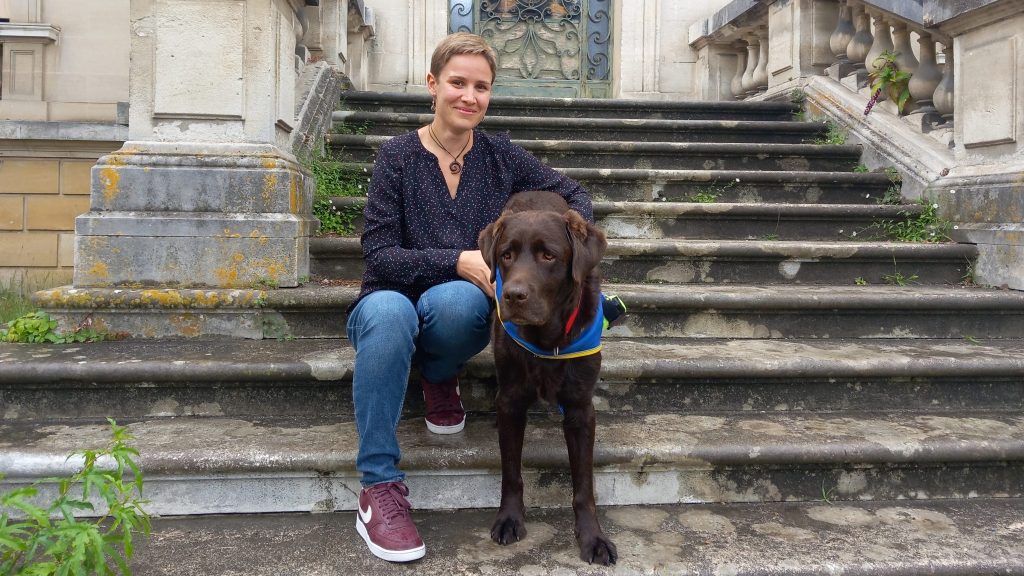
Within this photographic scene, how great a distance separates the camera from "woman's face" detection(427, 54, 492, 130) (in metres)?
2.35

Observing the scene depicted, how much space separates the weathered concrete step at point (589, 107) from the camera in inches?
205

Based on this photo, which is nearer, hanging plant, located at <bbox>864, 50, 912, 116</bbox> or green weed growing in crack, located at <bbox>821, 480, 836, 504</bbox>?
A: green weed growing in crack, located at <bbox>821, 480, 836, 504</bbox>

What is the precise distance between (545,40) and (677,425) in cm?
561

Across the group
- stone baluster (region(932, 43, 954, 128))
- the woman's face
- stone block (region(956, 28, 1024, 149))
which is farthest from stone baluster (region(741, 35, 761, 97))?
the woman's face

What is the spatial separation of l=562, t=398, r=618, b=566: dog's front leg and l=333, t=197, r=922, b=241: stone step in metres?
2.07

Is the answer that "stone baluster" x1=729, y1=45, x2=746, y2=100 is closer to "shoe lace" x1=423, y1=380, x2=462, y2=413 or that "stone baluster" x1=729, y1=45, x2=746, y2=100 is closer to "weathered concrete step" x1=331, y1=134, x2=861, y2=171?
"weathered concrete step" x1=331, y1=134, x2=861, y2=171

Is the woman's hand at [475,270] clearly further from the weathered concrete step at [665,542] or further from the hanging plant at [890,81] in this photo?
→ the hanging plant at [890,81]

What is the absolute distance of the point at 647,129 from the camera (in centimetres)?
501

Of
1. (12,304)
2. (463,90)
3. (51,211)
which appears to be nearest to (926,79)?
(463,90)

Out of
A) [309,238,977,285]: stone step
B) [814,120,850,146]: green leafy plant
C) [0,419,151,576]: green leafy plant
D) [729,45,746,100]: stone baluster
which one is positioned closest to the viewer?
[0,419,151,576]: green leafy plant

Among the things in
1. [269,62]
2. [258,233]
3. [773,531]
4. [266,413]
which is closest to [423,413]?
[266,413]

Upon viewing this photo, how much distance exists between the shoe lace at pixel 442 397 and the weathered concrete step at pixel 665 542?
0.32 meters

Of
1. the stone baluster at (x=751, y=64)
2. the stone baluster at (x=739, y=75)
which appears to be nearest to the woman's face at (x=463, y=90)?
the stone baluster at (x=751, y=64)

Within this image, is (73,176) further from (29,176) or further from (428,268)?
(428,268)
